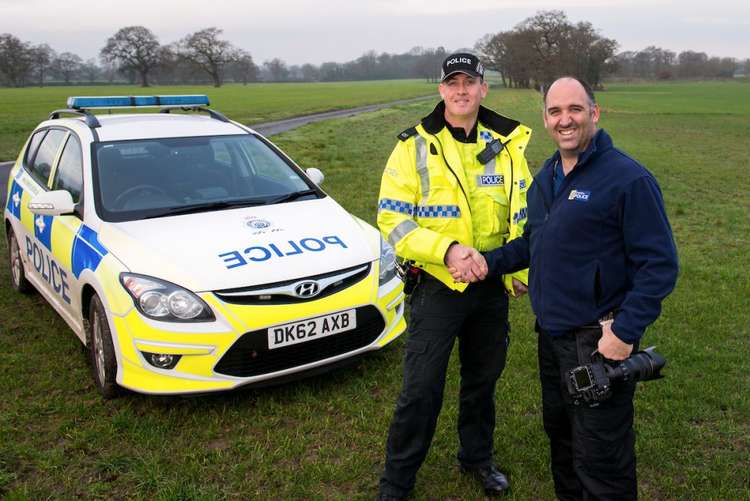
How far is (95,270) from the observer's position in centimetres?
376

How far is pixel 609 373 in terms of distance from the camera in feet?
7.09

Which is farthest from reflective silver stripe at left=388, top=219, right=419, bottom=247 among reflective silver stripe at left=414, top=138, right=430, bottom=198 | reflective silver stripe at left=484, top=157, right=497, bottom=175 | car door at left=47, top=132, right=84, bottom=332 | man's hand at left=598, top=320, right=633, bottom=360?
car door at left=47, top=132, right=84, bottom=332

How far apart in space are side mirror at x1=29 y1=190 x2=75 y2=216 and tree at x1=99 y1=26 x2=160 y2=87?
105426mm

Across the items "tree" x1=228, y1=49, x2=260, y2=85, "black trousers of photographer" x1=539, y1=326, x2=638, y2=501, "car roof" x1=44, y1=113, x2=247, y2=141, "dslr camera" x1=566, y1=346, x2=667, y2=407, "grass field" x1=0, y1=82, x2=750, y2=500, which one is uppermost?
"tree" x1=228, y1=49, x2=260, y2=85

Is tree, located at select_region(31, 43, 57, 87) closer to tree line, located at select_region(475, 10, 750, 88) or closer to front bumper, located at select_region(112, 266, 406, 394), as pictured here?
tree line, located at select_region(475, 10, 750, 88)

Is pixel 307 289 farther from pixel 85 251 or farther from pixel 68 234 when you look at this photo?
pixel 68 234

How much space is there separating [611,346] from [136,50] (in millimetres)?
110421

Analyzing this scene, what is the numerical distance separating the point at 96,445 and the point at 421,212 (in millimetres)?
2115

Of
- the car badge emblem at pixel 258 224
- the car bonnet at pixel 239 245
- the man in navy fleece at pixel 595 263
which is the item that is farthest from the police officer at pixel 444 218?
the car badge emblem at pixel 258 224

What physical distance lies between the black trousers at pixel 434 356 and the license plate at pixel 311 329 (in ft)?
3.14

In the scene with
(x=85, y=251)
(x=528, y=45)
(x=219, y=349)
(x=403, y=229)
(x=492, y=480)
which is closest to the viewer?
(x=403, y=229)

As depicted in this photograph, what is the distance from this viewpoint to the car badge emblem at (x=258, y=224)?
4082 mm

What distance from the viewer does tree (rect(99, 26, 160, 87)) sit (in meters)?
101

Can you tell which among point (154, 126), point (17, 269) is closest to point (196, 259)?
point (154, 126)
